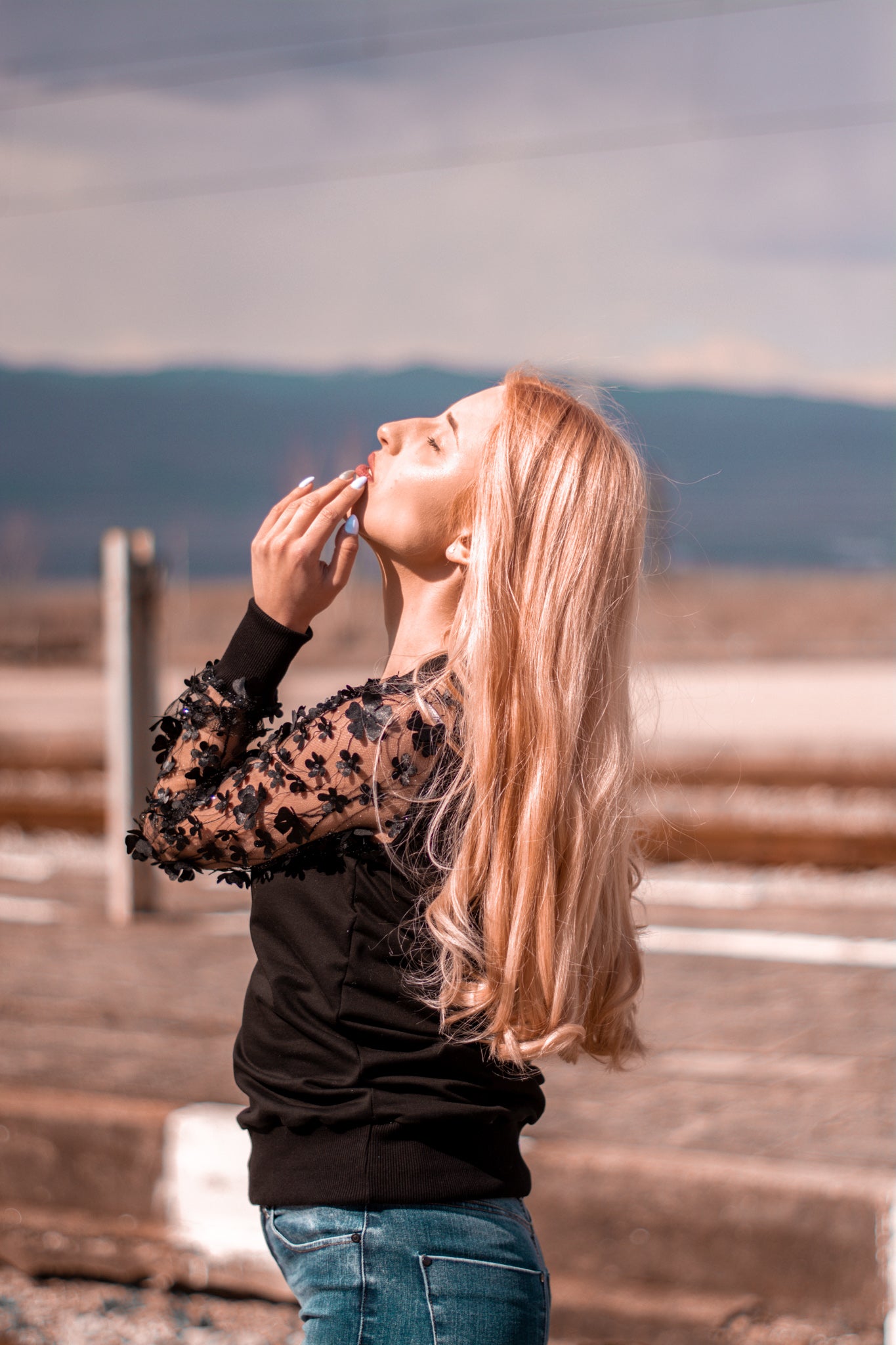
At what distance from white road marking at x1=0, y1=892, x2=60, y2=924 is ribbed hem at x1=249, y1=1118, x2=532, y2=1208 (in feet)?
17.5

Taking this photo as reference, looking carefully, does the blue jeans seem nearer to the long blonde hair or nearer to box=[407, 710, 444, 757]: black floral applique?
the long blonde hair

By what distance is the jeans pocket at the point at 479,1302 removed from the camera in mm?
1553

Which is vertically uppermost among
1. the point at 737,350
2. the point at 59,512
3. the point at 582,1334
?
the point at 737,350

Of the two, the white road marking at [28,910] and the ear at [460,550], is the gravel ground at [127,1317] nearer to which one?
the ear at [460,550]

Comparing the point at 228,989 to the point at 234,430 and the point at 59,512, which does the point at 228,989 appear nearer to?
the point at 59,512

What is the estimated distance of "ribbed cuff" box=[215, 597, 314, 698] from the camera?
1.62 m

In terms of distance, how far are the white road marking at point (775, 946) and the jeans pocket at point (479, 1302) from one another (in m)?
4.55

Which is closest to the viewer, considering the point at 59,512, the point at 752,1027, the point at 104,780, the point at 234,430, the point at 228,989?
the point at 752,1027

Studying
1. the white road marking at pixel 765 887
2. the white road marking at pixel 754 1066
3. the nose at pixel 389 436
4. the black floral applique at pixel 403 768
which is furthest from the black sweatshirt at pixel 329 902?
the white road marking at pixel 765 887

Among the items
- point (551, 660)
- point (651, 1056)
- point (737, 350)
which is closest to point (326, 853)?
point (551, 660)

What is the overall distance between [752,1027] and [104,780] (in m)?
7.48

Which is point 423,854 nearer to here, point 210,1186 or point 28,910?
point 210,1186

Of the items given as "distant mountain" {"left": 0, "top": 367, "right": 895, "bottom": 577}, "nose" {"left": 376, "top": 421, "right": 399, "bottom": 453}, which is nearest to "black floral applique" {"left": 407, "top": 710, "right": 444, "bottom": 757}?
"nose" {"left": 376, "top": 421, "right": 399, "bottom": 453}

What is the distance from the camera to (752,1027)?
5.06 meters
